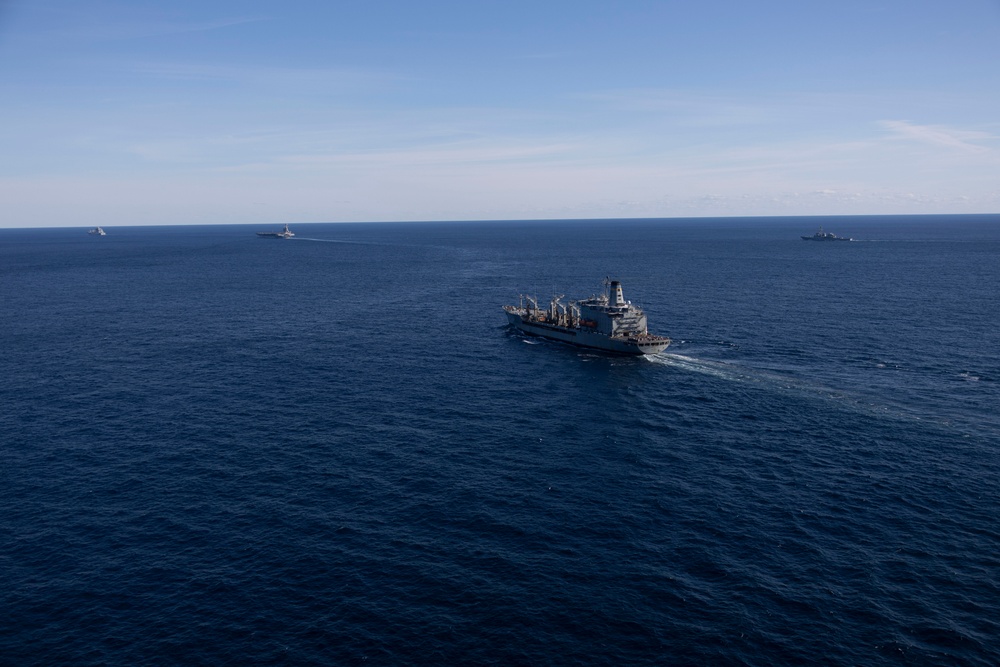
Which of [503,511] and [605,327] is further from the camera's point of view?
[605,327]

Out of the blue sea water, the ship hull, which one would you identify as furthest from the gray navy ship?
the blue sea water

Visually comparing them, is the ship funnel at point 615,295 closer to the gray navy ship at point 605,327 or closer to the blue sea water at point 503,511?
the gray navy ship at point 605,327

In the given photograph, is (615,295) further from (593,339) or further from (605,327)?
(593,339)

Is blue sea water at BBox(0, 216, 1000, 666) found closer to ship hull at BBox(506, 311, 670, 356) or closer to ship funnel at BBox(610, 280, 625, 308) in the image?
ship hull at BBox(506, 311, 670, 356)

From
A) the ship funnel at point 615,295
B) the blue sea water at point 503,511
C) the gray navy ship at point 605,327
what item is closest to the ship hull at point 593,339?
the gray navy ship at point 605,327

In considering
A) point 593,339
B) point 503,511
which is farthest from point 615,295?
point 503,511

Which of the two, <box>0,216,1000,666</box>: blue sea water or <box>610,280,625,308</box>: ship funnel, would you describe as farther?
<box>610,280,625,308</box>: ship funnel

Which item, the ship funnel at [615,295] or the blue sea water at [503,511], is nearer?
the blue sea water at [503,511]
